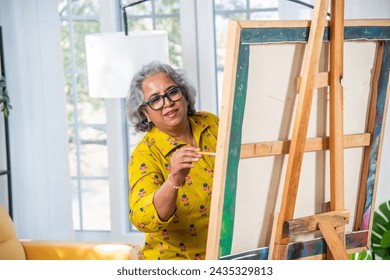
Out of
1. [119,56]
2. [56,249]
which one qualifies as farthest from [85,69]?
[56,249]

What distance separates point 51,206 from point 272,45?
2914 mm

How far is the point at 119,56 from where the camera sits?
3.65m

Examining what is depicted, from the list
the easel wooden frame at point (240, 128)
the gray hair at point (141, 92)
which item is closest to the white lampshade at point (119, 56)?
the gray hair at point (141, 92)

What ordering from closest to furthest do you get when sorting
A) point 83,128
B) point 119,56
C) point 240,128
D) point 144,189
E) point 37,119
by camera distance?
point 240,128, point 144,189, point 119,56, point 37,119, point 83,128

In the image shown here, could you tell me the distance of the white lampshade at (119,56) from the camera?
364 centimetres

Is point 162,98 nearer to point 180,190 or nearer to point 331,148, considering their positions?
point 180,190

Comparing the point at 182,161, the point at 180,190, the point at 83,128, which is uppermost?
the point at 182,161

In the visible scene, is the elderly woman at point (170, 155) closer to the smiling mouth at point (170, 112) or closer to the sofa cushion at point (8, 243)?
the smiling mouth at point (170, 112)

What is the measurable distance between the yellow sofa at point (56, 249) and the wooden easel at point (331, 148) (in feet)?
4.35

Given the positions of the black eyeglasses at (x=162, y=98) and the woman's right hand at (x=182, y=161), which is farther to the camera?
the black eyeglasses at (x=162, y=98)

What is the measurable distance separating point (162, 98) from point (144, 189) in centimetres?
29

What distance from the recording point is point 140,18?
4.56 metres

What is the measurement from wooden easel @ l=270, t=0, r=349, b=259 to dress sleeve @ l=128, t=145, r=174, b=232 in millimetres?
343

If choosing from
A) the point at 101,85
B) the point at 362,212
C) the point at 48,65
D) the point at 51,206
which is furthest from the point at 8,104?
the point at 362,212
